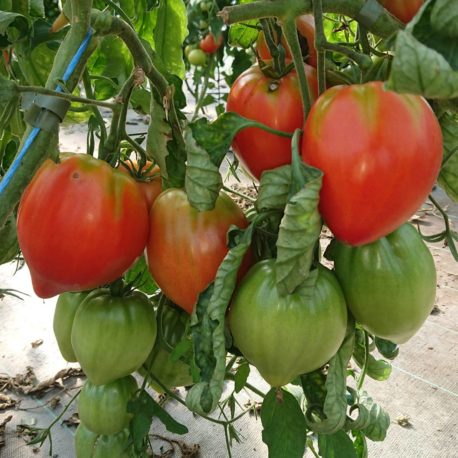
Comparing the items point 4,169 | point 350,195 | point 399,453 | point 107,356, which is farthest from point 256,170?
point 399,453

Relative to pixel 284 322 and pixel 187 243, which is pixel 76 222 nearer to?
pixel 187 243

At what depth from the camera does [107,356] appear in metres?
0.60

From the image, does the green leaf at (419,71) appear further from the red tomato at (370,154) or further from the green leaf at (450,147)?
the green leaf at (450,147)

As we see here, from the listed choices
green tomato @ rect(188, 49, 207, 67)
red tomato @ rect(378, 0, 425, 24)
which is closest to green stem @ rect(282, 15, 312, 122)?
red tomato @ rect(378, 0, 425, 24)

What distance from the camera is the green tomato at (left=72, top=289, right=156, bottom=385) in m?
0.60

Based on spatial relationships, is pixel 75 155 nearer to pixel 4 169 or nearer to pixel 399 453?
pixel 4 169

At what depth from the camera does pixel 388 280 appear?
473 millimetres

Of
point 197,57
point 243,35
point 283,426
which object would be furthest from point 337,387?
point 197,57

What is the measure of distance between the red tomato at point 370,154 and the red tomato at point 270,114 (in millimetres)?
78

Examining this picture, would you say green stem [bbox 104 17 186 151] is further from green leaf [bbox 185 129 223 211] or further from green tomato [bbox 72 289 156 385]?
green tomato [bbox 72 289 156 385]

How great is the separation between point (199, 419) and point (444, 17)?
5.24 ft

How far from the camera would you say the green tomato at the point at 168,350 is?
667 millimetres

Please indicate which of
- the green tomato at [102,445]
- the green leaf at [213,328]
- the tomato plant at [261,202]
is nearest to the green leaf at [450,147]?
the tomato plant at [261,202]

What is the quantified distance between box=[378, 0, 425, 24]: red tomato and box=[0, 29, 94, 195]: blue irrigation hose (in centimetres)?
27
